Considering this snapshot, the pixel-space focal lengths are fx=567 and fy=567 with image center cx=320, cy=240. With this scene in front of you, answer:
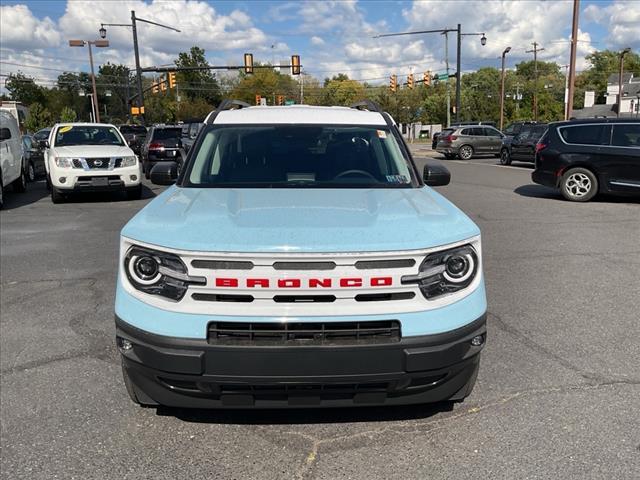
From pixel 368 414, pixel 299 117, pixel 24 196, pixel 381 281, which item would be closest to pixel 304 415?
pixel 368 414

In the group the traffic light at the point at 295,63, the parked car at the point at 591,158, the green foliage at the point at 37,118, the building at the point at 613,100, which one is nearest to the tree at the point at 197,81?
the green foliage at the point at 37,118

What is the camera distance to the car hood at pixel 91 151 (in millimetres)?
12148

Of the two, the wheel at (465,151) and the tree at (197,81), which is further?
the tree at (197,81)

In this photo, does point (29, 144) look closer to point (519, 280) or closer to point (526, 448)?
point (519, 280)

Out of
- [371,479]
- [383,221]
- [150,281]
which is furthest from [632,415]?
[150,281]

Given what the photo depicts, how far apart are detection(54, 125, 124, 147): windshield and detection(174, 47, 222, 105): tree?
99.8m

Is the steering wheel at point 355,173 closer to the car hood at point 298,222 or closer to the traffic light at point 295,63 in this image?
the car hood at point 298,222

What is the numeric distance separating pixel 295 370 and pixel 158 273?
80 cm

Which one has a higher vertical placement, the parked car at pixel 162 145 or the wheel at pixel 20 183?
the parked car at pixel 162 145

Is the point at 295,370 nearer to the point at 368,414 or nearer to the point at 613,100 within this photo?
the point at 368,414

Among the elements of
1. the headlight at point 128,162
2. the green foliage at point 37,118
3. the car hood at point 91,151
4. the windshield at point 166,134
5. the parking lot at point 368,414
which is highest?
the green foliage at point 37,118

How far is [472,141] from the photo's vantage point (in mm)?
27234

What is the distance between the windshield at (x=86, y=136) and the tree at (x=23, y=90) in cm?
8821

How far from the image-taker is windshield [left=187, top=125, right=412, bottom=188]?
13.1 ft
